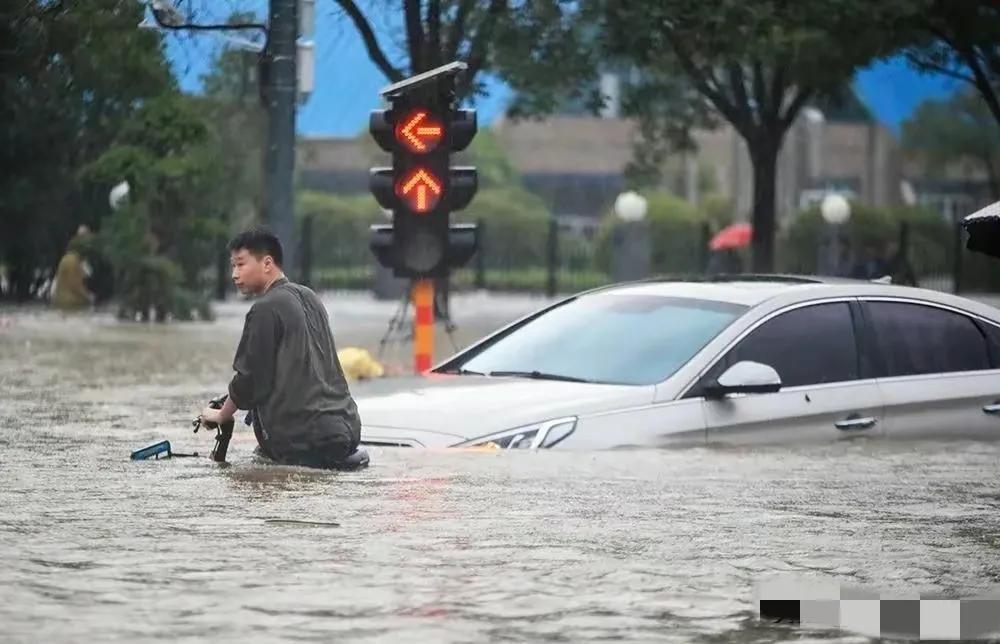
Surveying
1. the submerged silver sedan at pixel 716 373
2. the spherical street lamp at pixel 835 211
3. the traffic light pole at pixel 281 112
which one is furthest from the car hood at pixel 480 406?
the spherical street lamp at pixel 835 211

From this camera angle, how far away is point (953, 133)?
6688 cm

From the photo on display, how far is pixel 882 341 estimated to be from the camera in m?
12.8

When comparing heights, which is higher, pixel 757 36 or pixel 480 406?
pixel 757 36

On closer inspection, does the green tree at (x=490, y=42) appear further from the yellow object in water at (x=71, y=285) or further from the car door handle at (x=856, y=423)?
the car door handle at (x=856, y=423)

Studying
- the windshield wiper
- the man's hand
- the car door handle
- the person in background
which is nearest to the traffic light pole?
the windshield wiper

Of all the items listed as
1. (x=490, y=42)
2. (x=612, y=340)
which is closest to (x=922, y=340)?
(x=612, y=340)

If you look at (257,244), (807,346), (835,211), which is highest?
(835,211)

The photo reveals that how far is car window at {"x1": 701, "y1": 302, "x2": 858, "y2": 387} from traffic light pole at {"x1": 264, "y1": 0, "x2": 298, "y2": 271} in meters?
6.42

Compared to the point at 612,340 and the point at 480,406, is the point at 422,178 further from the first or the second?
the point at 480,406

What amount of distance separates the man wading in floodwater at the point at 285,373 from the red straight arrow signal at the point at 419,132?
21.9 feet

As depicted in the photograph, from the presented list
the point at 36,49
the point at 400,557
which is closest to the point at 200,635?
the point at 400,557

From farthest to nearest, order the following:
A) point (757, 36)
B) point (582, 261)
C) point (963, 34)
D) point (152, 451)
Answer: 1. point (582, 261)
2. point (963, 34)
3. point (757, 36)
4. point (152, 451)

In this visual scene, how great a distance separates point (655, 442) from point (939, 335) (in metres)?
2.08

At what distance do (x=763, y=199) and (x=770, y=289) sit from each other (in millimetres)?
24092
